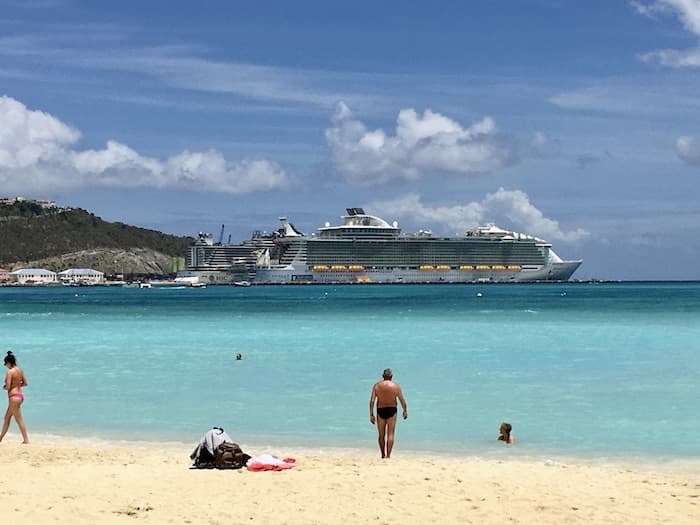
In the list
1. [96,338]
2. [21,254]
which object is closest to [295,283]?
[21,254]

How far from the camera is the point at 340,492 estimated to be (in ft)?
29.7

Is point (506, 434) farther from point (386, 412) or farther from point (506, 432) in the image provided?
point (386, 412)

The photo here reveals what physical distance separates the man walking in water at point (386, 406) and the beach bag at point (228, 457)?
61.1 inches

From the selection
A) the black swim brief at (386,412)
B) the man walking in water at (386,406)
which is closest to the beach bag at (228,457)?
the man walking in water at (386,406)

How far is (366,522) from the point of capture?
8109 mm

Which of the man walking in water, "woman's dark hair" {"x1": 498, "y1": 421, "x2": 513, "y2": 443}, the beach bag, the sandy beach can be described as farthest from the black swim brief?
"woman's dark hair" {"x1": 498, "y1": 421, "x2": 513, "y2": 443}

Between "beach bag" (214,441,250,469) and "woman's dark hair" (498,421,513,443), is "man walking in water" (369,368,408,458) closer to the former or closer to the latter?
"beach bag" (214,441,250,469)

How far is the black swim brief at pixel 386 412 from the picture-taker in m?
11.0

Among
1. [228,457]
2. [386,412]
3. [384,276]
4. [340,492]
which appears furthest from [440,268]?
[340,492]

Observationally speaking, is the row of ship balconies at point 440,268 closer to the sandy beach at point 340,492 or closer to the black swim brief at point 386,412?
the black swim brief at point 386,412

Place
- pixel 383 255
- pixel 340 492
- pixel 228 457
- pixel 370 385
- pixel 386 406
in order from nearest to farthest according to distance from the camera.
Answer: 1. pixel 340 492
2. pixel 228 457
3. pixel 386 406
4. pixel 370 385
5. pixel 383 255

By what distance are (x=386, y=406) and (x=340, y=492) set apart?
2094 millimetres

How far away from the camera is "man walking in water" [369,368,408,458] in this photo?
35.9ft

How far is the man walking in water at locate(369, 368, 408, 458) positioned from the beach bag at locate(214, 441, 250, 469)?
155 cm
